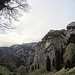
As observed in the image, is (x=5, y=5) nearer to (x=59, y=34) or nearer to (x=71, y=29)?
(x=71, y=29)

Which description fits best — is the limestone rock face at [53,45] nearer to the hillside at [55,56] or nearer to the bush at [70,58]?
the hillside at [55,56]

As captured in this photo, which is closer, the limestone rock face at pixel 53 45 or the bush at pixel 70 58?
the bush at pixel 70 58

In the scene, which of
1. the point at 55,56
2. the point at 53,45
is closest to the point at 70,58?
the point at 55,56

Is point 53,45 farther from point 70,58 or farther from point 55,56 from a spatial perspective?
point 70,58

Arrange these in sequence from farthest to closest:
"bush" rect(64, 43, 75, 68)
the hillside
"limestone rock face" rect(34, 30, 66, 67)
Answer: "limestone rock face" rect(34, 30, 66, 67) → the hillside → "bush" rect(64, 43, 75, 68)

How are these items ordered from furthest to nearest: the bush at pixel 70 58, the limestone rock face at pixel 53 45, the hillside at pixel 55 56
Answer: the limestone rock face at pixel 53 45
the hillside at pixel 55 56
the bush at pixel 70 58

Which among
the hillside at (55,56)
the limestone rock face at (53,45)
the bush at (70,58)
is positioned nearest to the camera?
the bush at (70,58)

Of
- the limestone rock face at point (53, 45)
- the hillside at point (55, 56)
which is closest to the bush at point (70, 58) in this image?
the hillside at point (55, 56)

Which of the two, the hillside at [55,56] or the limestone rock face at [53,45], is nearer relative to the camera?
the hillside at [55,56]

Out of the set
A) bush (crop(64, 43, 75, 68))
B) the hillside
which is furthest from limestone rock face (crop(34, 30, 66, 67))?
bush (crop(64, 43, 75, 68))

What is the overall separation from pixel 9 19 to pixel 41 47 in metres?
167

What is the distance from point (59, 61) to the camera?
4222 inches

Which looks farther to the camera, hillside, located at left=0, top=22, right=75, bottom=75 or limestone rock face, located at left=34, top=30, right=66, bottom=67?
limestone rock face, located at left=34, top=30, right=66, bottom=67

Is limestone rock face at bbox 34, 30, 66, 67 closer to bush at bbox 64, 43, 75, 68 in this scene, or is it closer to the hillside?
the hillside
